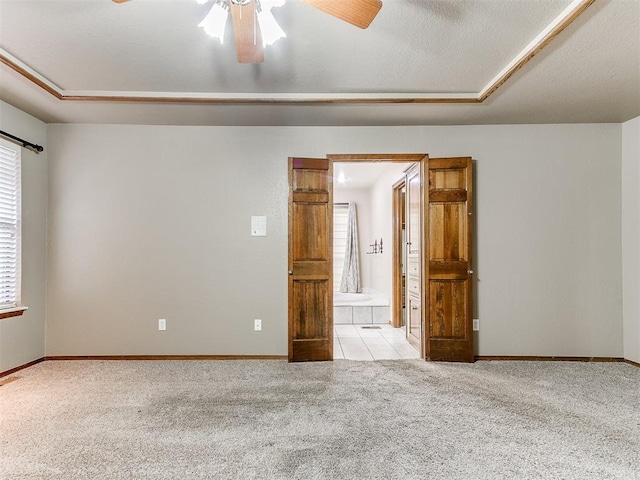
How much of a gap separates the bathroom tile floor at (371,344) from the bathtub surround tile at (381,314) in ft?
1.01

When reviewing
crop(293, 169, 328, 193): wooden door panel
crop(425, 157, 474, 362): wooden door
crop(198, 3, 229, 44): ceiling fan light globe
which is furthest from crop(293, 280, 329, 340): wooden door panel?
crop(198, 3, 229, 44): ceiling fan light globe

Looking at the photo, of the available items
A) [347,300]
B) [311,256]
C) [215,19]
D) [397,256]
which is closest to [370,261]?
[347,300]

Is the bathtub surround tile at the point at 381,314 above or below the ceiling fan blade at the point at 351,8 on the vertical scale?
below

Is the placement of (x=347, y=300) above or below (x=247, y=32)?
below

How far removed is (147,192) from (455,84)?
315 cm

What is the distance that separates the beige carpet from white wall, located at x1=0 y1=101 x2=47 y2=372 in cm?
27

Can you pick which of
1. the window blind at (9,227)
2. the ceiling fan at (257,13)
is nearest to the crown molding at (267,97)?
the window blind at (9,227)

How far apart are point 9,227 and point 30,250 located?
0.34 m

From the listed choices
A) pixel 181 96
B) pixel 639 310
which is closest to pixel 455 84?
pixel 181 96

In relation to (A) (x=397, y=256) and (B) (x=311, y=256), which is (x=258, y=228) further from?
(A) (x=397, y=256)

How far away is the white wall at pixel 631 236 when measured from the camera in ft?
12.6

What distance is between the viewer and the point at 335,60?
2723 millimetres

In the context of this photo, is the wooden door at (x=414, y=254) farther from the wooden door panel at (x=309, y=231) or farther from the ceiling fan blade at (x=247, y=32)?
the ceiling fan blade at (x=247, y=32)

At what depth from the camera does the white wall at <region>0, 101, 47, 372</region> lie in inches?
138
